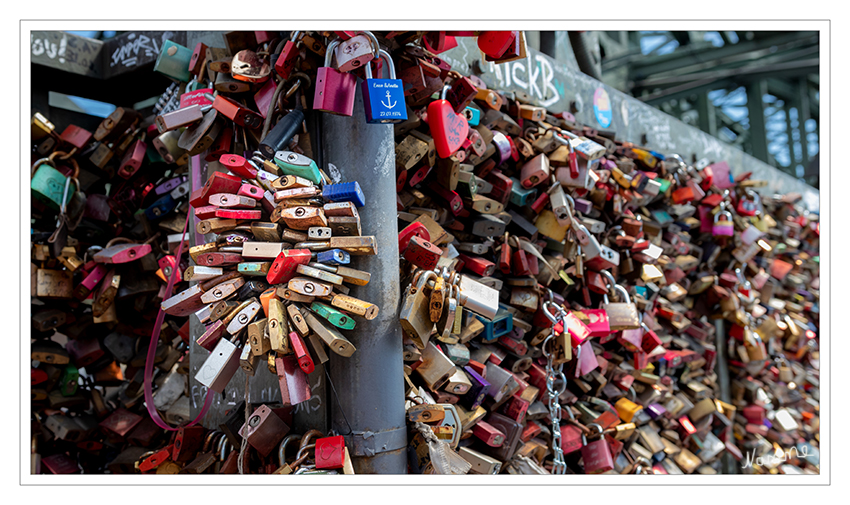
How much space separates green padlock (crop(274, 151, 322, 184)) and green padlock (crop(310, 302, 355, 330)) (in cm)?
41

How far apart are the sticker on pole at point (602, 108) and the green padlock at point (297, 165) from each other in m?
2.55

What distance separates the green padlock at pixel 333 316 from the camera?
1738 mm

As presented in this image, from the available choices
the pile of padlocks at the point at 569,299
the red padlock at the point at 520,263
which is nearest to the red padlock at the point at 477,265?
the pile of padlocks at the point at 569,299

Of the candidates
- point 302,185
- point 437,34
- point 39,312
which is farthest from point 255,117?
point 39,312

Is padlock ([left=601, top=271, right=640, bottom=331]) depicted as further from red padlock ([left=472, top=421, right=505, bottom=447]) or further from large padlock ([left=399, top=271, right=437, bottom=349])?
large padlock ([left=399, top=271, right=437, bottom=349])

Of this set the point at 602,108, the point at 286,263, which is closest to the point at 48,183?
the point at 286,263

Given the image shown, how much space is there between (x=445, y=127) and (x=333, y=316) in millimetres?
873

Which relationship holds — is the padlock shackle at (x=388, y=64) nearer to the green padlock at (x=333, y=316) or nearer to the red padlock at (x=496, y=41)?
the red padlock at (x=496, y=41)

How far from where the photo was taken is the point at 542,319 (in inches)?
114

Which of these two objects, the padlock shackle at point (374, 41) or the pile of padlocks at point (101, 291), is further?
the pile of padlocks at point (101, 291)

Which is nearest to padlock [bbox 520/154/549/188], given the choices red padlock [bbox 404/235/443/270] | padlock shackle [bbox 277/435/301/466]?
red padlock [bbox 404/235/443/270]

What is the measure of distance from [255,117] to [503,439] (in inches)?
62.4

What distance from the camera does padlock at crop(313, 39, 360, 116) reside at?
1.87 meters
